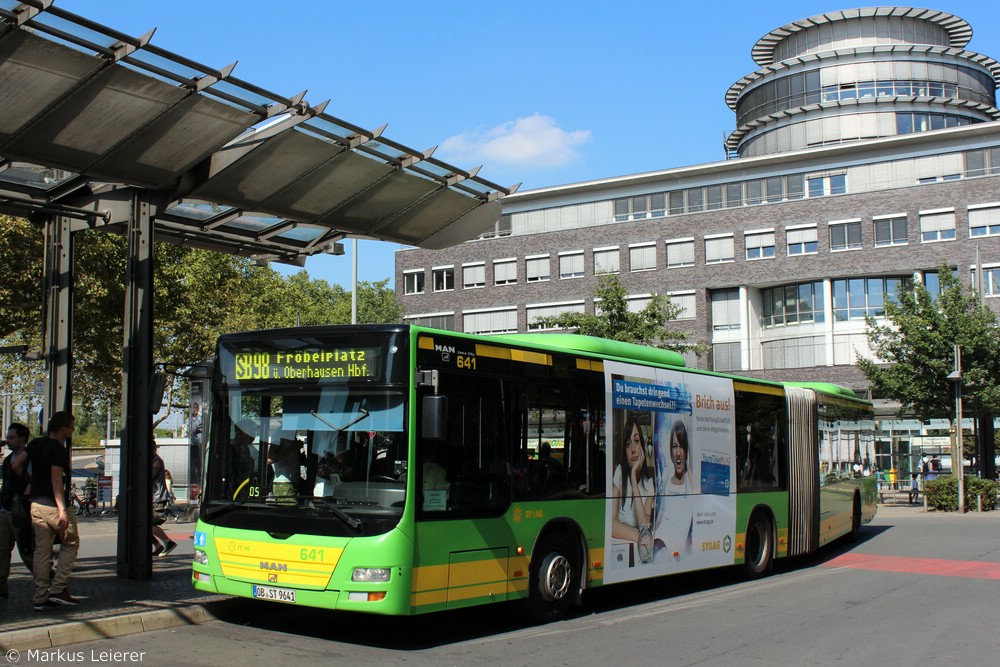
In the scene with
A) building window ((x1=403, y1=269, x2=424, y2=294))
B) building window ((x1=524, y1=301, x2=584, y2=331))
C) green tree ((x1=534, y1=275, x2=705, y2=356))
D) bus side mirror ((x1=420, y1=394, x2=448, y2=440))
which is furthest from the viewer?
building window ((x1=403, y1=269, x2=424, y2=294))

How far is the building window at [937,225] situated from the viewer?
5272 cm

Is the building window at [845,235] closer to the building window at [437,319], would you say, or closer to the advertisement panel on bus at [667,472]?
the building window at [437,319]

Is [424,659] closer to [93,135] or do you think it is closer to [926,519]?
[93,135]

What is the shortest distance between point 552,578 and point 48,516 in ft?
15.8

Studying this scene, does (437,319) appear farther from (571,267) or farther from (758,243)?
(758,243)

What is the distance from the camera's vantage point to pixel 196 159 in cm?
1070

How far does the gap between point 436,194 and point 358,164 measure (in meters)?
1.55

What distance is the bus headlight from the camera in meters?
8.28

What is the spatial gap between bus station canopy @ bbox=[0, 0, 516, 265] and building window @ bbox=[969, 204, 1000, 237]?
45.3 metres

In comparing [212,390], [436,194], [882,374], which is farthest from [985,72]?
[212,390]

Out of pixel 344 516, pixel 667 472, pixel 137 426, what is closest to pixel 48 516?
pixel 137 426

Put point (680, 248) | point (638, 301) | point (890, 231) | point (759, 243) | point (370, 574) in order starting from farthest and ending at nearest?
point (638, 301), point (680, 248), point (759, 243), point (890, 231), point (370, 574)

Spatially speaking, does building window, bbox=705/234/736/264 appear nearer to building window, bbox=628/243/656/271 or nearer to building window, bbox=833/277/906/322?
building window, bbox=628/243/656/271

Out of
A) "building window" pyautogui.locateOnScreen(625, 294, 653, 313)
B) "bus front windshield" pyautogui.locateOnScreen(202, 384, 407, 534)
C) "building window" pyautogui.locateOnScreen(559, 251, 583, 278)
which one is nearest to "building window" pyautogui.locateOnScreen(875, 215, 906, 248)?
"building window" pyautogui.locateOnScreen(625, 294, 653, 313)
